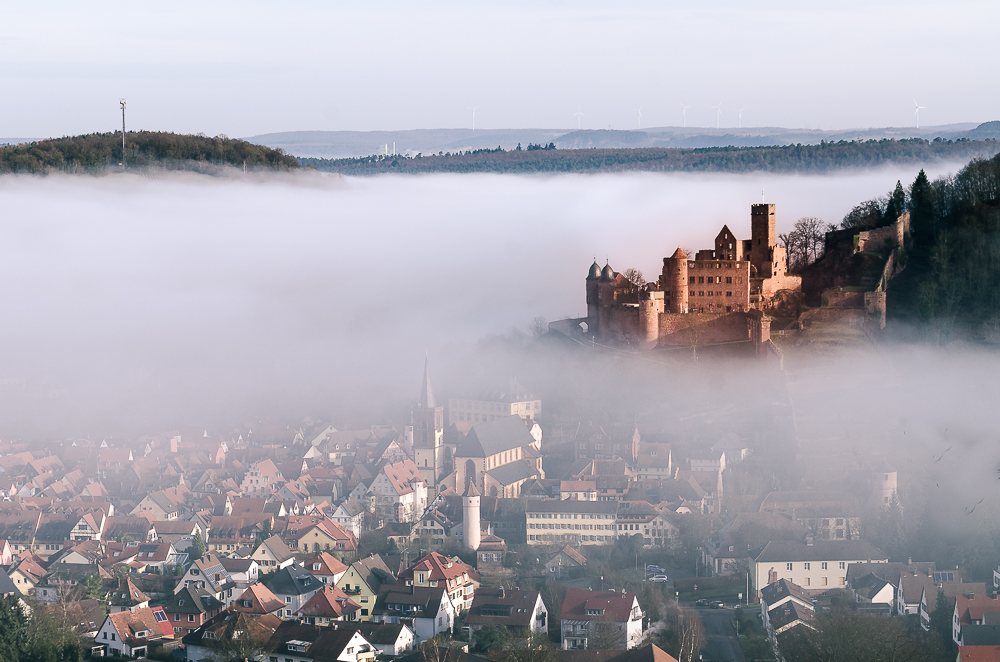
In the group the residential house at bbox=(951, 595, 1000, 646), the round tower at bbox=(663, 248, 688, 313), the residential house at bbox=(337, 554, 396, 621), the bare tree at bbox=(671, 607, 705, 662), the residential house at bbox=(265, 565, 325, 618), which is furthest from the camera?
the round tower at bbox=(663, 248, 688, 313)

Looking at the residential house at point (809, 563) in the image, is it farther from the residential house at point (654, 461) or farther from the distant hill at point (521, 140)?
the distant hill at point (521, 140)

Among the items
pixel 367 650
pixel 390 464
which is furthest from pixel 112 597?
pixel 390 464

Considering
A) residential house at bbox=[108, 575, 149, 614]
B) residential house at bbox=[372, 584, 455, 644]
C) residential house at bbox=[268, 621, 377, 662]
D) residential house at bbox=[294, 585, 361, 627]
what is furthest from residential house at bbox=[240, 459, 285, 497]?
residential house at bbox=[268, 621, 377, 662]

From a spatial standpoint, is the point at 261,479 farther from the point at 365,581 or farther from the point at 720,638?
the point at 720,638

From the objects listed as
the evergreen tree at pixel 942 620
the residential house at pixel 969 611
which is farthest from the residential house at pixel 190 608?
the residential house at pixel 969 611

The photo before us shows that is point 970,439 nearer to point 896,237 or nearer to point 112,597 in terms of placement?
point 896,237

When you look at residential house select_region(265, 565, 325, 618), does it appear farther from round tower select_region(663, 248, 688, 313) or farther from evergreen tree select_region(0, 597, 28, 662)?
round tower select_region(663, 248, 688, 313)
